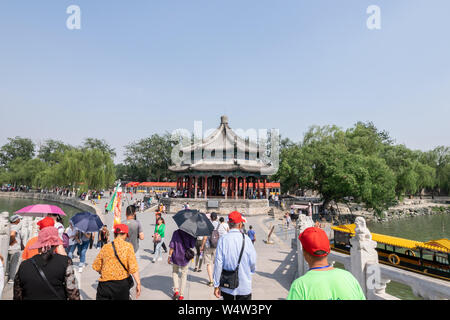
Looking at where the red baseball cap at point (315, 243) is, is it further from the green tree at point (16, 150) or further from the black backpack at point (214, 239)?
the green tree at point (16, 150)

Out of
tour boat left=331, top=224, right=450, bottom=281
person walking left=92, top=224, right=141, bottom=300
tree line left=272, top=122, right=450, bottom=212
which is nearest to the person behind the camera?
person walking left=92, top=224, right=141, bottom=300

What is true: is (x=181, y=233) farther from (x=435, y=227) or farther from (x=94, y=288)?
(x=435, y=227)

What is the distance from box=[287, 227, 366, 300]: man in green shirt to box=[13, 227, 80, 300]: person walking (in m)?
2.34

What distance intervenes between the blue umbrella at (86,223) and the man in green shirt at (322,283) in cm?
646

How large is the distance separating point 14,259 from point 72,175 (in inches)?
1328

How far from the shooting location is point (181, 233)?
5340 mm

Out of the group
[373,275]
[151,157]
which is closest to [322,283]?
[373,275]

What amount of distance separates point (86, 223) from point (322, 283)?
6803mm

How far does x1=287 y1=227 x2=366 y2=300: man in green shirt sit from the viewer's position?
1820 millimetres

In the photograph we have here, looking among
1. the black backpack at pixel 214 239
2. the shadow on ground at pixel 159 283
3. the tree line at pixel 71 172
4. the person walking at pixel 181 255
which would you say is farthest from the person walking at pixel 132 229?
the tree line at pixel 71 172

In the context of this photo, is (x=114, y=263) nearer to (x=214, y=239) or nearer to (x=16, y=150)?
(x=214, y=239)

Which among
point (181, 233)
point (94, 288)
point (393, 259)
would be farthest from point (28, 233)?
point (393, 259)

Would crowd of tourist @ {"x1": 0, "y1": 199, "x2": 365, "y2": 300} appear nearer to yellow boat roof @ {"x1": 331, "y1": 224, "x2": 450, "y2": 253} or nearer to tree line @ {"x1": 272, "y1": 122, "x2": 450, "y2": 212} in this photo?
yellow boat roof @ {"x1": 331, "y1": 224, "x2": 450, "y2": 253}

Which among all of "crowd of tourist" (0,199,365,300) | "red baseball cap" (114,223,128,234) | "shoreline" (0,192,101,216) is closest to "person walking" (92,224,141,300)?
"crowd of tourist" (0,199,365,300)
